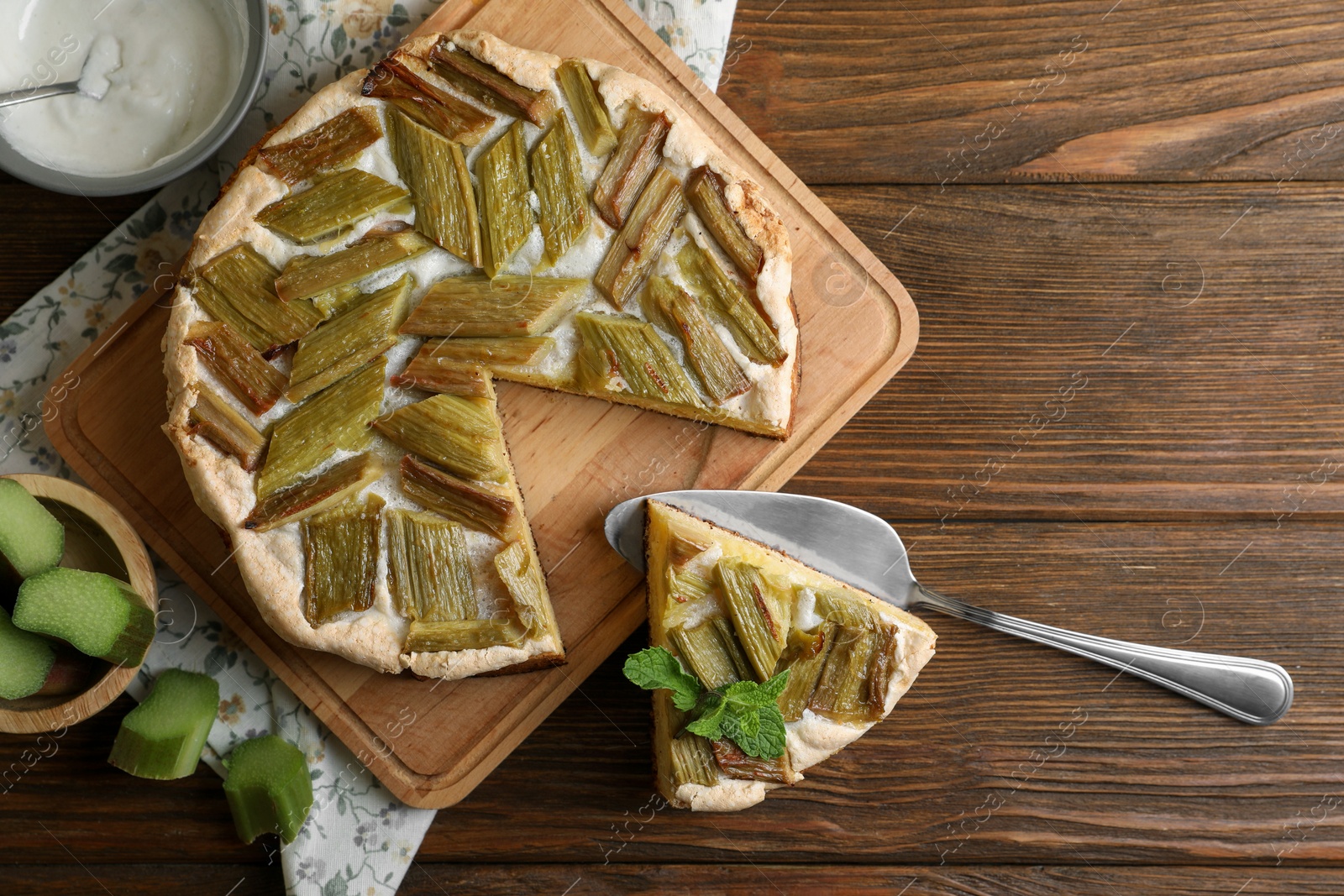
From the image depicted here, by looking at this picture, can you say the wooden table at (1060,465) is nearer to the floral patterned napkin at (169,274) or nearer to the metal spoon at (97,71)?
the floral patterned napkin at (169,274)

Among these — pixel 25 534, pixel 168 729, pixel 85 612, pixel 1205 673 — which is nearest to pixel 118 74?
pixel 25 534

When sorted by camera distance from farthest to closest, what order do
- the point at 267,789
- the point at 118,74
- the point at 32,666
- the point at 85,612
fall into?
the point at 267,789 → the point at 118,74 → the point at 32,666 → the point at 85,612

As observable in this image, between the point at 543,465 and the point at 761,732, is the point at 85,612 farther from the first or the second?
the point at 761,732

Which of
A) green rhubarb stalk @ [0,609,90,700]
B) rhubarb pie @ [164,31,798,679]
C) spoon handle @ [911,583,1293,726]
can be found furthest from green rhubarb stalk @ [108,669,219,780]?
spoon handle @ [911,583,1293,726]

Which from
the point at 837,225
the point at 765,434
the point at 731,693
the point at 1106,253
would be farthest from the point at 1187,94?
the point at 731,693

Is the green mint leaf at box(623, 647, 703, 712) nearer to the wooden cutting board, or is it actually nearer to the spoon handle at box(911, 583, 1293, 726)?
the wooden cutting board

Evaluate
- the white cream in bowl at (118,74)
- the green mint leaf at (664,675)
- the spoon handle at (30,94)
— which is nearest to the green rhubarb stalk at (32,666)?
the white cream in bowl at (118,74)

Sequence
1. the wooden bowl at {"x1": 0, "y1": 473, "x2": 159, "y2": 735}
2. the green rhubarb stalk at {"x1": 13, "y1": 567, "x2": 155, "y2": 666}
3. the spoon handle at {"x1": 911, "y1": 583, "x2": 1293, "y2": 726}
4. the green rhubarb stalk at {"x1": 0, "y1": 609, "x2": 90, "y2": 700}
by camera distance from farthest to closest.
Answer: the spoon handle at {"x1": 911, "y1": 583, "x2": 1293, "y2": 726}
the wooden bowl at {"x1": 0, "y1": 473, "x2": 159, "y2": 735}
the green rhubarb stalk at {"x1": 0, "y1": 609, "x2": 90, "y2": 700}
the green rhubarb stalk at {"x1": 13, "y1": 567, "x2": 155, "y2": 666}
